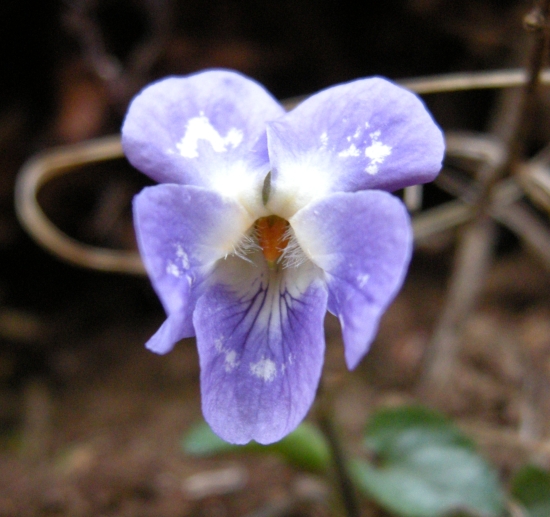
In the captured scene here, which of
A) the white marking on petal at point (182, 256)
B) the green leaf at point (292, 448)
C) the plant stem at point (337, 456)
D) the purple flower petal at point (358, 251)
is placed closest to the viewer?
the purple flower petal at point (358, 251)

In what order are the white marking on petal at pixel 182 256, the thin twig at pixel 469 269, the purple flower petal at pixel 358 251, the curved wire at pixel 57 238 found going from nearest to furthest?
1. the purple flower petal at pixel 358 251
2. the white marking on petal at pixel 182 256
3. the thin twig at pixel 469 269
4. the curved wire at pixel 57 238

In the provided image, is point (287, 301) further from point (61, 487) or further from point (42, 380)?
point (42, 380)

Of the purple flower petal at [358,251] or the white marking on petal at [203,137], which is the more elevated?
the white marking on petal at [203,137]

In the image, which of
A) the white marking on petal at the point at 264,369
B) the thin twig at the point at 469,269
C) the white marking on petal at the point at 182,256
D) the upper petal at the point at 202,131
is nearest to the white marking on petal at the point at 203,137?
the upper petal at the point at 202,131

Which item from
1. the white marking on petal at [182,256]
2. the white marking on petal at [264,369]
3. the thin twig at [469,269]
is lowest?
the thin twig at [469,269]

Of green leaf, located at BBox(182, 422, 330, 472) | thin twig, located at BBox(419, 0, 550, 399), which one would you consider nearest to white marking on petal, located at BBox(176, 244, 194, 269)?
green leaf, located at BBox(182, 422, 330, 472)

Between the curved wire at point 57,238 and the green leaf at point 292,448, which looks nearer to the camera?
the green leaf at point 292,448

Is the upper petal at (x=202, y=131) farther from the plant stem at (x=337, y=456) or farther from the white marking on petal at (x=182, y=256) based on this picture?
the plant stem at (x=337, y=456)

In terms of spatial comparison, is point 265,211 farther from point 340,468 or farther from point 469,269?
point 469,269
